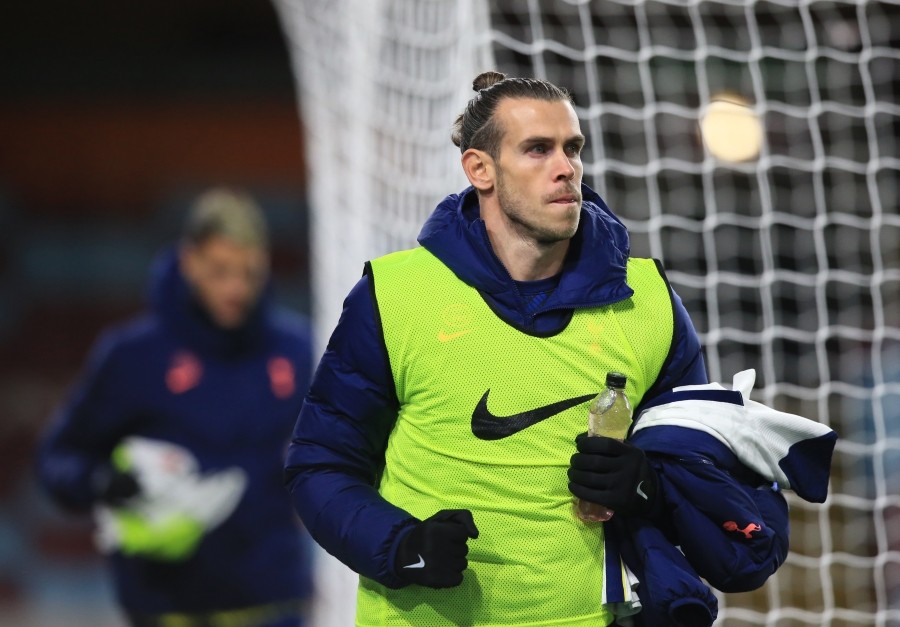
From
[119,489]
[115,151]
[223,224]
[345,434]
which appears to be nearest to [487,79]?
[345,434]

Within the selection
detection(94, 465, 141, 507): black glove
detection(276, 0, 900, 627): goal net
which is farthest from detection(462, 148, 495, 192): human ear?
detection(94, 465, 141, 507): black glove

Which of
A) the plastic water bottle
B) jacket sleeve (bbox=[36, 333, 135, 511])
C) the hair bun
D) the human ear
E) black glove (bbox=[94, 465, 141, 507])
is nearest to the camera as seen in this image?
the plastic water bottle

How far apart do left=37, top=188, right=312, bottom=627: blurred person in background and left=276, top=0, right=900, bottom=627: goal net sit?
0.46 metres

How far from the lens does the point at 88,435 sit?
14.4ft

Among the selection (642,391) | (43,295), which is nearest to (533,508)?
(642,391)

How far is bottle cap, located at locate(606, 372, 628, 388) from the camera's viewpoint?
206 centimetres

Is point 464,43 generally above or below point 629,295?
above

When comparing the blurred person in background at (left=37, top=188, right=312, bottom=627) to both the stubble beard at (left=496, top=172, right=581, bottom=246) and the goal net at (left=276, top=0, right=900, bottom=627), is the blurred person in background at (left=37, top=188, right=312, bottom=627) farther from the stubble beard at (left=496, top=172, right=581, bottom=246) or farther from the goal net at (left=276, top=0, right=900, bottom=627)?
the stubble beard at (left=496, top=172, right=581, bottom=246)

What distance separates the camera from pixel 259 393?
439 cm

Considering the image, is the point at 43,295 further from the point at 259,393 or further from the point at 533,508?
the point at 533,508

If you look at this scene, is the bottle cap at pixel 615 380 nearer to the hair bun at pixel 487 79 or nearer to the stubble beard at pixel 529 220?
the stubble beard at pixel 529 220

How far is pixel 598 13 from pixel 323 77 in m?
4.18

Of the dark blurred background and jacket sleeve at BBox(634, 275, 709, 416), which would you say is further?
the dark blurred background

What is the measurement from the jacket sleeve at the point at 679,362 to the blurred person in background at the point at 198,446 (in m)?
2.31
